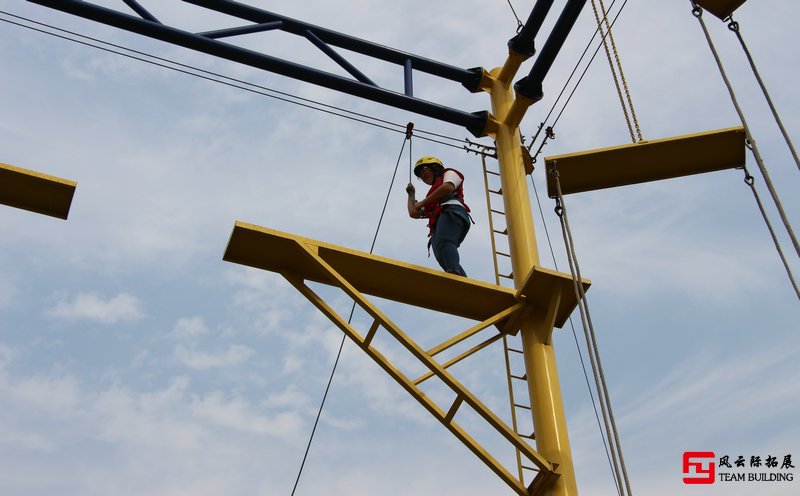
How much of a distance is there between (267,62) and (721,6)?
3.86 m

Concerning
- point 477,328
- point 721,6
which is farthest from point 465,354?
point 721,6

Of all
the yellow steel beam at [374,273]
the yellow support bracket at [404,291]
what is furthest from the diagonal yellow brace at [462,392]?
the yellow steel beam at [374,273]

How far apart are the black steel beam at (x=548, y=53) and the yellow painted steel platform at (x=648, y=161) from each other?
3.37 feet

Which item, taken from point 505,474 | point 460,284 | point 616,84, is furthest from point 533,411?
point 616,84

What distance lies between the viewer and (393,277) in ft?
21.6

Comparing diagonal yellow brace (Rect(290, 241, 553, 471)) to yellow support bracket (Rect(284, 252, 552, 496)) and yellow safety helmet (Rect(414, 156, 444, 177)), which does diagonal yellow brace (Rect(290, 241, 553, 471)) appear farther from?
yellow safety helmet (Rect(414, 156, 444, 177))

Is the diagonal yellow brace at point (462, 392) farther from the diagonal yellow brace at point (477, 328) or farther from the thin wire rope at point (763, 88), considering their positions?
the thin wire rope at point (763, 88)

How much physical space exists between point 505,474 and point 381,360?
3.75 ft

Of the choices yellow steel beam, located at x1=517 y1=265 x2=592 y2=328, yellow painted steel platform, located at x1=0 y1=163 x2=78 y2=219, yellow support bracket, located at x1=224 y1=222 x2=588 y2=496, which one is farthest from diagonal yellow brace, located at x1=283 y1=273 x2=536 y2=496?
yellow painted steel platform, located at x1=0 y1=163 x2=78 y2=219

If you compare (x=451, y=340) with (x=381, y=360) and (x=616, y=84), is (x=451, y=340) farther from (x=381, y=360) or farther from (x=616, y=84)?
(x=616, y=84)

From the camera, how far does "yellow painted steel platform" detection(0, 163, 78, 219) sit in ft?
20.5

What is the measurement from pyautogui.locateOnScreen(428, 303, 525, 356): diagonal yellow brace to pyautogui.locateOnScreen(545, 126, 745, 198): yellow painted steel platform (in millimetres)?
937

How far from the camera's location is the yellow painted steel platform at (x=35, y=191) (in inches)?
247

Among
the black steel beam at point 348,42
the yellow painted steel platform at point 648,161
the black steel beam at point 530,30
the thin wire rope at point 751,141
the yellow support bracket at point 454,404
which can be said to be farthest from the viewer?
the black steel beam at point 348,42
